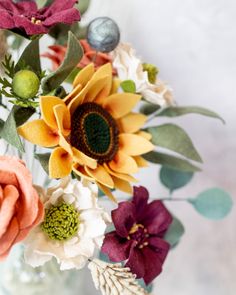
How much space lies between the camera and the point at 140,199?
568mm

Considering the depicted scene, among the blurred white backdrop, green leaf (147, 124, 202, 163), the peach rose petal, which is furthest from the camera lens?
the blurred white backdrop

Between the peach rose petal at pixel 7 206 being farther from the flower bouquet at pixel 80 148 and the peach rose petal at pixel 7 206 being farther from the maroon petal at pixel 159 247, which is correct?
the maroon petal at pixel 159 247

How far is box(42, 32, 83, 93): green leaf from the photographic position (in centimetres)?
46

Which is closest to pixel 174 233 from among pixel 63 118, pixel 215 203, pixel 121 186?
pixel 215 203

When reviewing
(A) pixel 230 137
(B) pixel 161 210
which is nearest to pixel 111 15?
(A) pixel 230 137

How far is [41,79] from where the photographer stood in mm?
500

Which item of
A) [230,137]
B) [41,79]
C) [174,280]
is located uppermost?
[41,79]

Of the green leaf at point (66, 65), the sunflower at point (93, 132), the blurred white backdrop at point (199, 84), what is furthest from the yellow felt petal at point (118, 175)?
the blurred white backdrop at point (199, 84)

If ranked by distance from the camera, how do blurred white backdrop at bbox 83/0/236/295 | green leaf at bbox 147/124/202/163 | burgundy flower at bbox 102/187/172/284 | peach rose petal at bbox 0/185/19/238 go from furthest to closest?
1. blurred white backdrop at bbox 83/0/236/295
2. green leaf at bbox 147/124/202/163
3. burgundy flower at bbox 102/187/172/284
4. peach rose petal at bbox 0/185/19/238

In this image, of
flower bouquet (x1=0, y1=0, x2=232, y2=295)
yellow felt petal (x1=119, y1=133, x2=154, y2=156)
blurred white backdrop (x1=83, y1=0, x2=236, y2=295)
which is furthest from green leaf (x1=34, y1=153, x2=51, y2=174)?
blurred white backdrop (x1=83, y1=0, x2=236, y2=295)

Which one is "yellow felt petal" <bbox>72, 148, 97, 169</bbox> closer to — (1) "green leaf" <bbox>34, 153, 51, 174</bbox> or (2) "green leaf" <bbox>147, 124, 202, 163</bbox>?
(1) "green leaf" <bbox>34, 153, 51, 174</bbox>

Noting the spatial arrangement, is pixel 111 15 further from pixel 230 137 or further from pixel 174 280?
pixel 174 280

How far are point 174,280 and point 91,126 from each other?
410mm

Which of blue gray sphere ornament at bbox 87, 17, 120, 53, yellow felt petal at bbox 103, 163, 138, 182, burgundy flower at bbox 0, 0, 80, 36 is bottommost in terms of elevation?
yellow felt petal at bbox 103, 163, 138, 182
